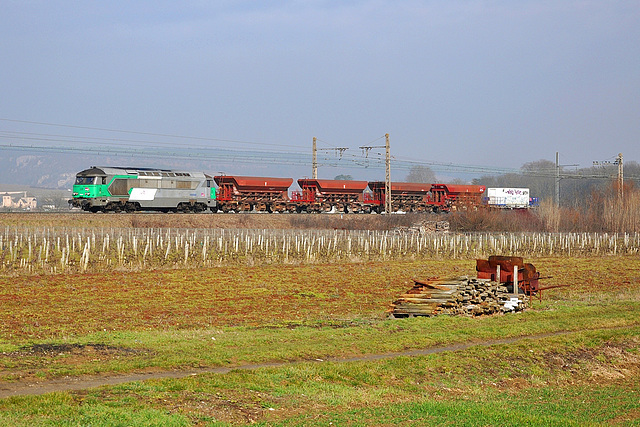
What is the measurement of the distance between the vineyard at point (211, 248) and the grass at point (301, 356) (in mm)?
5841

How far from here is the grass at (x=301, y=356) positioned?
459 inches

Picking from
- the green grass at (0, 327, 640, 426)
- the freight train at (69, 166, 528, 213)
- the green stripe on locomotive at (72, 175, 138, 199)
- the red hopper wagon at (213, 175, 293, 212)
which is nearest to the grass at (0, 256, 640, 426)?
the green grass at (0, 327, 640, 426)

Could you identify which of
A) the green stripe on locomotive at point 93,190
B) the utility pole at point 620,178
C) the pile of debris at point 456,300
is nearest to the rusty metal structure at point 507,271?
the pile of debris at point 456,300

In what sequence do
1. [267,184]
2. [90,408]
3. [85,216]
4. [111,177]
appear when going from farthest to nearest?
[267,184] → [111,177] → [85,216] → [90,408]

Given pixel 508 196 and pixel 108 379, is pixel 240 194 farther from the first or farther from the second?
pixel 108 379

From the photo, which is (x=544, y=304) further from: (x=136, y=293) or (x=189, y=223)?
(x=189, y=223)

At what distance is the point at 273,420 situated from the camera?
11.4 meters

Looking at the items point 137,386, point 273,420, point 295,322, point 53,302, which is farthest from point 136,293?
point 273,420

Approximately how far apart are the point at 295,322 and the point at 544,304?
999 centimetres

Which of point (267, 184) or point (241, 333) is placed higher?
point (267, 184)

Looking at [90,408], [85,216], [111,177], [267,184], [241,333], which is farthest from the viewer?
[267,184]

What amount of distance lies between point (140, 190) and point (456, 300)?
4049 centimetres

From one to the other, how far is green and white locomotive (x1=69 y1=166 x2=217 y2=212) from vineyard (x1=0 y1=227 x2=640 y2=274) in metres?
7.44

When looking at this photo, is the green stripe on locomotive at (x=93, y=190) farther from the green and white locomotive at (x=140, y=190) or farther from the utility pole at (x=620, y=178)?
the utility pole at (x=620, y=178)
